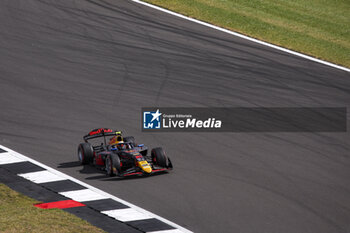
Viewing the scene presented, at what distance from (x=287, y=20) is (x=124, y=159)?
50.8 ft

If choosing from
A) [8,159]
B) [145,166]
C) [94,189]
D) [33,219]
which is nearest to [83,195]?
[94,189]

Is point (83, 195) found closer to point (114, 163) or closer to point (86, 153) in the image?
point (114, 163)

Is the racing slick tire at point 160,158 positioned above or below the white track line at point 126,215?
above

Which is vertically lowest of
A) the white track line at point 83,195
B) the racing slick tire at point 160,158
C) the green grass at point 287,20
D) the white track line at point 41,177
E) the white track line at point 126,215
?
the white track line at point 126,215

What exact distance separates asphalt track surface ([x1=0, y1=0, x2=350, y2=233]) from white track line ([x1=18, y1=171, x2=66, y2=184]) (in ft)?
1.55

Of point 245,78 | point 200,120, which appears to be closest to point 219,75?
point 245,78

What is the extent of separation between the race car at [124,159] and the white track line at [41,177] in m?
0.91

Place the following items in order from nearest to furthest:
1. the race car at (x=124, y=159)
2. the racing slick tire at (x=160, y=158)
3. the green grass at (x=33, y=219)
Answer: the green grass at (x=33, y=219)
the race car at (x=124, y=159)
the racing slick tire at (x=160, y=158)

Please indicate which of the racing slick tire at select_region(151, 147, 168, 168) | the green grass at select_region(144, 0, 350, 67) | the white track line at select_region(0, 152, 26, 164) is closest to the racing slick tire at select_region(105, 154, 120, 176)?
the racing slick tire at select_region(151, 147, 168, 168)

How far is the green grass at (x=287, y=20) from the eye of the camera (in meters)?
25.8

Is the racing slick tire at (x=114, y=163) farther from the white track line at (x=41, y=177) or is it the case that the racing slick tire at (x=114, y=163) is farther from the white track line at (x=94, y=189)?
the white track line at (x=41, y=177)

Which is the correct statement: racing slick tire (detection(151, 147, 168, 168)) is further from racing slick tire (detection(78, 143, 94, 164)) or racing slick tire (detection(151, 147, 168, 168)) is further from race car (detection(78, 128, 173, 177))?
racing slick tire (detection(78, 143, 94, 164))

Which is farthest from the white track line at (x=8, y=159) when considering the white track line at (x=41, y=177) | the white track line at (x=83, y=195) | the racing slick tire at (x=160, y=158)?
the racing slick tire at (x=160, y=158)

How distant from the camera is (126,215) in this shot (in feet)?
40.8
